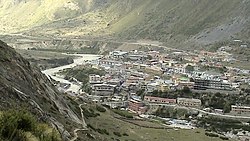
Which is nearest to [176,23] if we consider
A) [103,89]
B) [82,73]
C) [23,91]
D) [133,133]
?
[82,73]

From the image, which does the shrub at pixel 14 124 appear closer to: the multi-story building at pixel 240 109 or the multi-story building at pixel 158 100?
the multi-story building at pixel 240 109

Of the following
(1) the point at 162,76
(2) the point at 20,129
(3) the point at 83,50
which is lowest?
(1) the point at 162,76

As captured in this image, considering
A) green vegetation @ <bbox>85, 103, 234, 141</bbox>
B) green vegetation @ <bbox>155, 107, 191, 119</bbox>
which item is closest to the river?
green vegetation @ <bbox>155, 107, 191, 119</bbox>

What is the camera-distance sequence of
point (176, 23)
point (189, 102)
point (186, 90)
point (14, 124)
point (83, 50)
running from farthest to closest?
point (176, 23) < point (83, 50) < point (186, 90) < point (189, 102) < point (14, 124)

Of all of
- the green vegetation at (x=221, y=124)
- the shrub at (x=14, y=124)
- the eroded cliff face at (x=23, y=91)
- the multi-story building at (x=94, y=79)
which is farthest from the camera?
the multi-story building at (x=94, y=79)

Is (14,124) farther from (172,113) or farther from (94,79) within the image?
(94,79)

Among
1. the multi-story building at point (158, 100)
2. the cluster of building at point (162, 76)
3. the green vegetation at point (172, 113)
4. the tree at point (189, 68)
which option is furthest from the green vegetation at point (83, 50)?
the green vegetation at point (172, 113)

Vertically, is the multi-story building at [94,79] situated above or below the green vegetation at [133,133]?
below

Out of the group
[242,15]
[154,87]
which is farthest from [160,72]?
[242,15]
